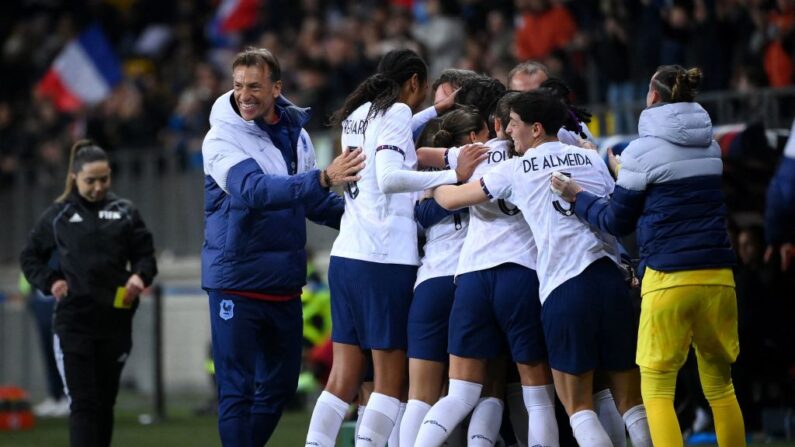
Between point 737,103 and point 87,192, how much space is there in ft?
18.4

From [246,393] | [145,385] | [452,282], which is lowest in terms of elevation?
[145,385]

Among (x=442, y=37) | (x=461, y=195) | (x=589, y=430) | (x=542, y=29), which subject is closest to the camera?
(x=589, y=430)

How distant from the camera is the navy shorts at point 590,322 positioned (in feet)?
23.5

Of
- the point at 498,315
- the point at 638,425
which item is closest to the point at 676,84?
the point at 498,315

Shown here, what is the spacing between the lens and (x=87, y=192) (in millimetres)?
9648

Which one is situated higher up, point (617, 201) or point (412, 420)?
point (617, 201)

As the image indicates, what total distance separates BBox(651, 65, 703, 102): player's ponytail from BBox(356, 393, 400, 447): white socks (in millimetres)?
2028

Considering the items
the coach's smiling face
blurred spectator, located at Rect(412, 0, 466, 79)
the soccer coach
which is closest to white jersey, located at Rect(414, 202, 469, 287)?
the soccer coach

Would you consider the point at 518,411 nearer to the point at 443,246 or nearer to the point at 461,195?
the point at 443,246

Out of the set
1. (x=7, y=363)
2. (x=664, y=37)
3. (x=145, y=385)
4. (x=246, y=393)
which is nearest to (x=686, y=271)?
(x=246, y=393)

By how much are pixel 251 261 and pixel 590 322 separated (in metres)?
1.83

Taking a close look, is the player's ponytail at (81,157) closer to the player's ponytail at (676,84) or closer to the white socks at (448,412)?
the white socks at (448,412)

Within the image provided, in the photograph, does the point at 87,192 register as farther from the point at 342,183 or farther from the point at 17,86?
the point at 17,86

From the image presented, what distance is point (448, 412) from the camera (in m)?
7.33
